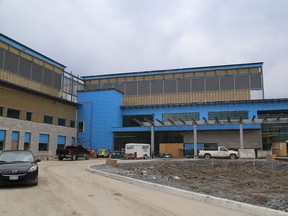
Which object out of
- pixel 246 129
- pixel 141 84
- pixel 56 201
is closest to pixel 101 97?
pixel 141 84

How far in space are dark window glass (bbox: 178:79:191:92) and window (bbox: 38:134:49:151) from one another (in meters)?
25.1

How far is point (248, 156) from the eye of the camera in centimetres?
3856

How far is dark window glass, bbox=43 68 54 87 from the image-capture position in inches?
1887

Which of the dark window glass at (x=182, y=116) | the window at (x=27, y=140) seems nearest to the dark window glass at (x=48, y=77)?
the window at (x=27, y=140)

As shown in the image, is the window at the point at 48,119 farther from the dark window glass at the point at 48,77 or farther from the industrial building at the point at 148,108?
the dark window glass at the point at 48,77

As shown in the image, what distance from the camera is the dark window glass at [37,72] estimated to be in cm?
4552

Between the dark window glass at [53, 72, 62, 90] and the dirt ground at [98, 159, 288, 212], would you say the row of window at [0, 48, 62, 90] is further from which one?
the dirt ground at [98, 159, 288, 212]

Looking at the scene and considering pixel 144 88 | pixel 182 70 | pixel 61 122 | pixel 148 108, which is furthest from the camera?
pixel 144 88

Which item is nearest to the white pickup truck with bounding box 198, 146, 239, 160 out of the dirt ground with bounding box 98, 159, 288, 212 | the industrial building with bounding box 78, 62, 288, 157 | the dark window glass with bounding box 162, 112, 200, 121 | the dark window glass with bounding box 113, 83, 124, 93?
the industrial building with bounding box 78, 62, 288, 157

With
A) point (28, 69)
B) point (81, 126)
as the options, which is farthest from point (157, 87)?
point (28, 69)

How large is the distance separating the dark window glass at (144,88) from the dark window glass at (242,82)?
16317 mm

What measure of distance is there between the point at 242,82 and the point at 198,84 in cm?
770

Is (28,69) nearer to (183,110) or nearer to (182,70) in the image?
(183,110)

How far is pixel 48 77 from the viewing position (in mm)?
48781
